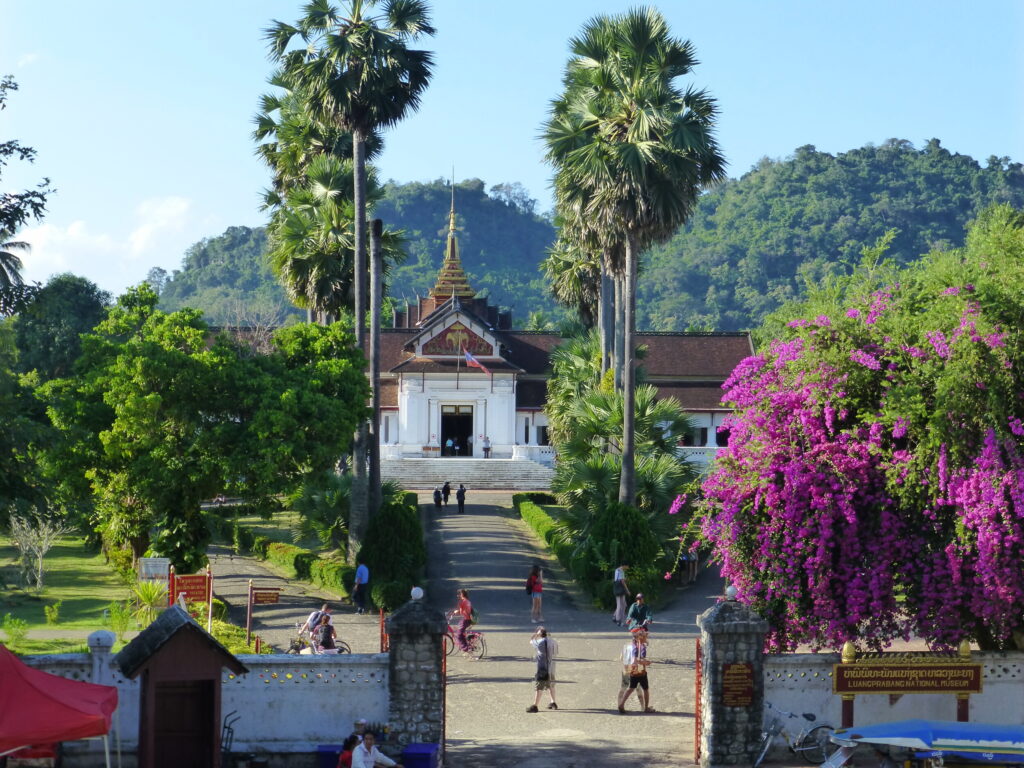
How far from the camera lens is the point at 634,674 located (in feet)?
65.0

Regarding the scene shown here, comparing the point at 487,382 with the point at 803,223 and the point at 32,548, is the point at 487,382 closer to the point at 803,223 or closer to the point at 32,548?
the point at 32,548

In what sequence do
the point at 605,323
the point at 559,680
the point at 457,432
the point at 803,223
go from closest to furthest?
1. the point at 559,680
2. the point at 605,323
3. the point at 457,432
4. the point at 803,223

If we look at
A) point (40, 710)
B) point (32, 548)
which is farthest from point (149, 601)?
point (40, 710)

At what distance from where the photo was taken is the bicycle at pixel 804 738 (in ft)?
57.7

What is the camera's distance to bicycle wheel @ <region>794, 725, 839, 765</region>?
17594mm

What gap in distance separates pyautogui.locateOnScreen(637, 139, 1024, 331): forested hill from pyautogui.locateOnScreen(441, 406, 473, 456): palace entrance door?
7058 cm

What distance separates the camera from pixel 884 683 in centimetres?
1777

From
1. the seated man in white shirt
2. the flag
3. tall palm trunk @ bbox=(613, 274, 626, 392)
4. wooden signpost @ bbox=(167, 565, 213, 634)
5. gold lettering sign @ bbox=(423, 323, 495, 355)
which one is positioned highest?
gold lettering sign @ bbox=(423, 323, 495, 355)

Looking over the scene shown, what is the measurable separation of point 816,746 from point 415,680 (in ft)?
16.9

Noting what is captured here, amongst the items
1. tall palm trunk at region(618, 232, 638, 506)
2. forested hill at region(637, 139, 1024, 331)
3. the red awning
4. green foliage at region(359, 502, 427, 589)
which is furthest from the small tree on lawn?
forested hill at region(637, 139, 1024, 331)

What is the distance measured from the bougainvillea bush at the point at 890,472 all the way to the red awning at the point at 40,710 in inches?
340

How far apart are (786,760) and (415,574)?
Answer: 13.7 m

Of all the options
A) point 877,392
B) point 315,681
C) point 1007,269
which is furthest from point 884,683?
point 315,681

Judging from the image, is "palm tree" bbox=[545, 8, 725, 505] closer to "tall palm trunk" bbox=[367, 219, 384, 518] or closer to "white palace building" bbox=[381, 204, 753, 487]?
"tall palm trunk" bbox=[367, 219, 384, 518]
